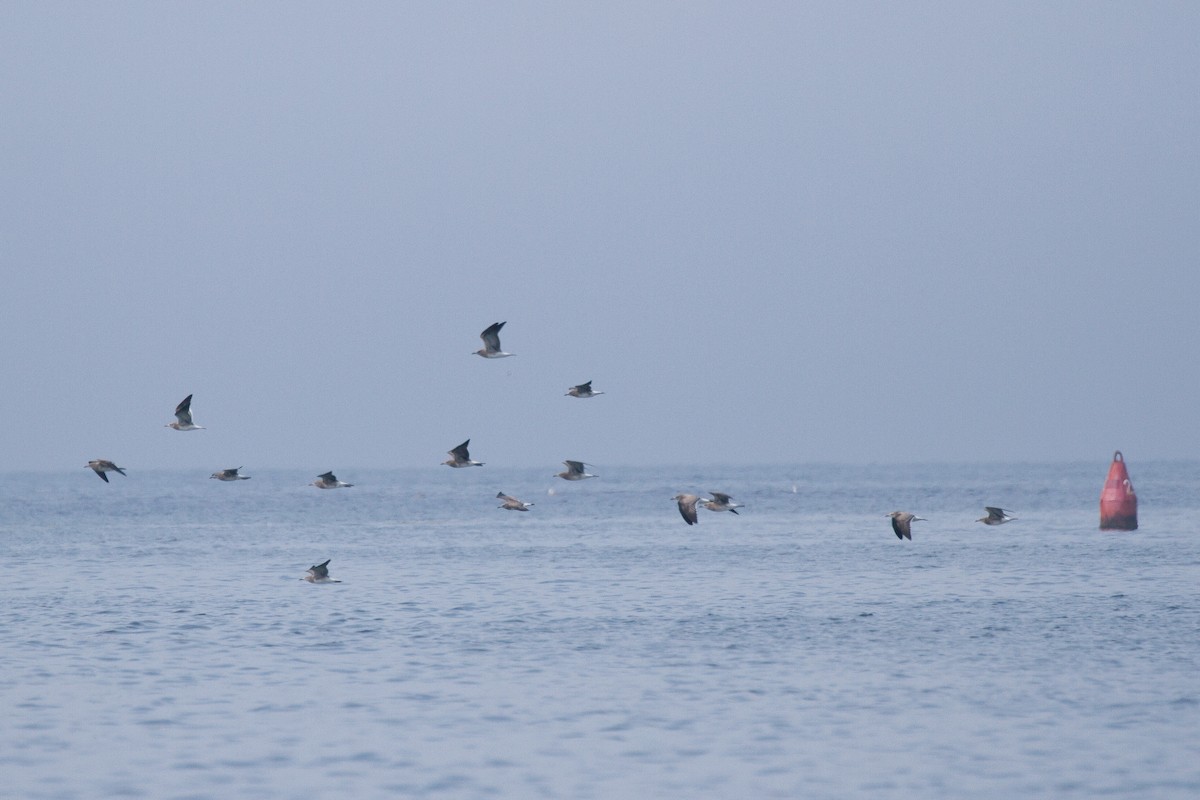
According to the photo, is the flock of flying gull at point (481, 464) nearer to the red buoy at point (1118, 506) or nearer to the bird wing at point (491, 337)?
the bird wing at point (491, 337)

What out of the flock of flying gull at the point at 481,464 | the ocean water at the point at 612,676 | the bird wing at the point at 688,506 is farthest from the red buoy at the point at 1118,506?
the bird wing at the point at 688,506

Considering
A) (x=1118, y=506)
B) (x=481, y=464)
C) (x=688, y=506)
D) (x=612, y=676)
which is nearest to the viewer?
(x=612, y=676)

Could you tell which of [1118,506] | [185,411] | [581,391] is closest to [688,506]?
[581,391]

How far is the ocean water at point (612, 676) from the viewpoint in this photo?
1638 cm

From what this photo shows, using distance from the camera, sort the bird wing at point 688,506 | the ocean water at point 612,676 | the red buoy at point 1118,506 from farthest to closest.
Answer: the red buoy at point 1118,506
the bird wing at point 688,506
the ocean water at point 612,676

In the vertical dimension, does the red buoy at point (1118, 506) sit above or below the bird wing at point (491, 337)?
below

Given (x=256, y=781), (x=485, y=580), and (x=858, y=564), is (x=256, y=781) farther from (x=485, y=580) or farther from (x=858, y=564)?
(x=858, y=564)

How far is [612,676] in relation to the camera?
2225 centimetres

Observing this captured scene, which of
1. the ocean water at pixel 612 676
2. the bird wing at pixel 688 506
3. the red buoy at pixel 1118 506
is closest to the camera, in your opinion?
the ocean water at pixel 612 676

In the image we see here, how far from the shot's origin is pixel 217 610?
31.8 metres

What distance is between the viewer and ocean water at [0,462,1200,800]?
53.7 feet

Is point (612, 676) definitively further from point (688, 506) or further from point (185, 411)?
point (185, 411)

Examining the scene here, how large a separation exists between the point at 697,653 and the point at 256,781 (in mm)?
9706

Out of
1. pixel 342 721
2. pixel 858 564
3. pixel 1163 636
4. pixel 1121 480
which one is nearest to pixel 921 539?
pixel 1121 480
